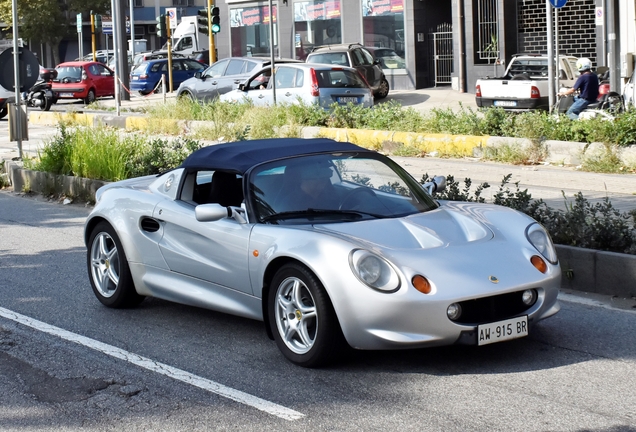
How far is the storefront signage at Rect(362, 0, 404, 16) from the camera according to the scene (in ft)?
111

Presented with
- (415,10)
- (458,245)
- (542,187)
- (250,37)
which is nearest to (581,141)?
(542,187)

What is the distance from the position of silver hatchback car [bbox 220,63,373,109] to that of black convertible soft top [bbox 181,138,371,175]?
47.1ft

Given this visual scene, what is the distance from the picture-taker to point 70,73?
35219 mm

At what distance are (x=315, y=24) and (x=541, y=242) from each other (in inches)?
1244

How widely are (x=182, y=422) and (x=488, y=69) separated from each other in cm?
2691

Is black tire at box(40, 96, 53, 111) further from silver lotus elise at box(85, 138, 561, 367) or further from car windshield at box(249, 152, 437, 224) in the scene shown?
car windshield at box(249, 152, 437, 224)

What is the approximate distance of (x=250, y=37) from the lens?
3994 centimetres

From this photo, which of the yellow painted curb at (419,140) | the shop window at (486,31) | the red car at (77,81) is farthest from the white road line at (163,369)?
the red car at (77,81)

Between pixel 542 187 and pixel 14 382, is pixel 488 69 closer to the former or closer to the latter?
pixel 542 187

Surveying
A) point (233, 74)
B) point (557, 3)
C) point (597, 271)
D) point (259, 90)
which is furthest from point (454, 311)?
point (233, 74)

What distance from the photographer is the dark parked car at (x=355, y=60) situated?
96.8ft

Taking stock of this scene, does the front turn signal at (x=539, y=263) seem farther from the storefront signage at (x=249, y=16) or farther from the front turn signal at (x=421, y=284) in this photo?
the storefront signage at (x=249, y=16)

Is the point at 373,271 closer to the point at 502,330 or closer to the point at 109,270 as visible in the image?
the point at 502,330

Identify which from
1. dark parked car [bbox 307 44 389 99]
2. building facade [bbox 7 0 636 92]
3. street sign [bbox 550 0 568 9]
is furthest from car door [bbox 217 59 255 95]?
street sign [bbox 550 0 568 9]
